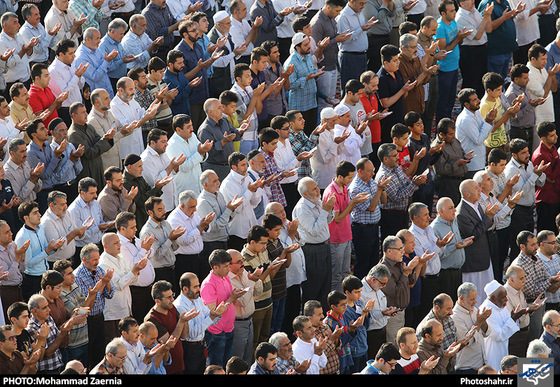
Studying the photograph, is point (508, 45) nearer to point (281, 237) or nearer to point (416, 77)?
point (416, 77)

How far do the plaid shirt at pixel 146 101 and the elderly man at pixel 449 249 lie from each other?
11.0 feet

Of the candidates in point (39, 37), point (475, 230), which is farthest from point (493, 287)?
point (39, 37)

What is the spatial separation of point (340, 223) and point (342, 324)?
4.71 ft

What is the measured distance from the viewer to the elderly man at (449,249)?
1118 cm

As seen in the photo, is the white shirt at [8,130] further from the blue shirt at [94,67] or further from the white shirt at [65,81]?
the blue shirt at [94,67]

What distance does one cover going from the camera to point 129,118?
40.8 feet

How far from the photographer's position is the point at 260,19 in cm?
1388

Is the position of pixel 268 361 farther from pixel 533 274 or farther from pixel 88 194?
pixel 533 274

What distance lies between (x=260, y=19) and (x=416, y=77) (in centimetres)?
193

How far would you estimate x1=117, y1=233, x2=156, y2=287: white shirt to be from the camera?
1029cm

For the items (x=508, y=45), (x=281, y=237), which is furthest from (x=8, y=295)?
(x=508, y=45)

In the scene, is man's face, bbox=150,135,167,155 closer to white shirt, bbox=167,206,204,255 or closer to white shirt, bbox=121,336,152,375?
white shirt, bbox=167,206,204,255

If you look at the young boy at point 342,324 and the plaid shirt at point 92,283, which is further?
the young boy at point 342,324

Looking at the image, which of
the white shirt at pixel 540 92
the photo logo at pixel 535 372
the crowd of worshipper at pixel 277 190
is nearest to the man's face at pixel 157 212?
the crowd of worshipper at pixel 277 190
